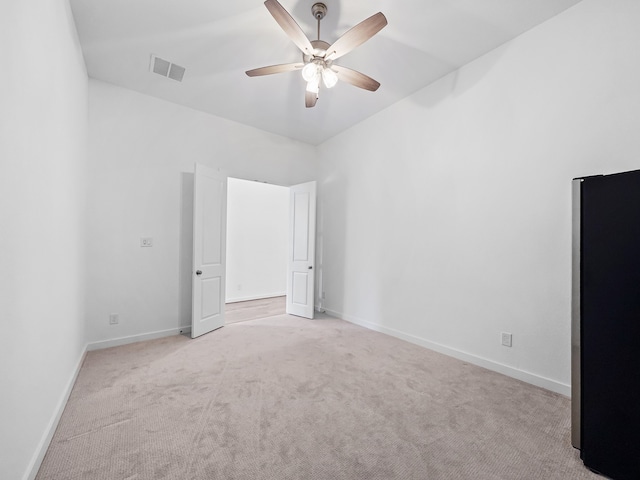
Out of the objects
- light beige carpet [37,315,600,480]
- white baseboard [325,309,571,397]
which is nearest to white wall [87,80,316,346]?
light beige carpet [37,315,600,480]

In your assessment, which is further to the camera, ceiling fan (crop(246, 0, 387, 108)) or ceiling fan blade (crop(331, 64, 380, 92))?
ceiling fan blade (crop(331, 64, 380, 92))

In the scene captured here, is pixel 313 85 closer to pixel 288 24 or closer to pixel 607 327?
pixel 288 24

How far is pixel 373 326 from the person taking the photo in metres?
3.95

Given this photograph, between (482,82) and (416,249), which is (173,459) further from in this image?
(482,82)

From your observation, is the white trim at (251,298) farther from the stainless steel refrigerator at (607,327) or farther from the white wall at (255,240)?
the stainless steel refrigerator at (607,327)

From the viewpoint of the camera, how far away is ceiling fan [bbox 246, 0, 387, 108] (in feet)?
6.21

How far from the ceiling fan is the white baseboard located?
9.29ft

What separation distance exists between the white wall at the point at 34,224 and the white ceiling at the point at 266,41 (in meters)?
0.50

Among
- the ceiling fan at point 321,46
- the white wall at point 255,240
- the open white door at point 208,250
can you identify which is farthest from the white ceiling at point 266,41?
the white wall at point 255,240

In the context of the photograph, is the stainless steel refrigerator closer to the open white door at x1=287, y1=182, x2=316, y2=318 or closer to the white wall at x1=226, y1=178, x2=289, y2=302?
the open white door at x1=287, y1=182, x2=316, y2=318

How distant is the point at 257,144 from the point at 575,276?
4230mm

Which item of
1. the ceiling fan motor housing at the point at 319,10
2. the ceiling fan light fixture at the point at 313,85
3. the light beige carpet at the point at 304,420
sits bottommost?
the light beige carpet at the point at 304,420

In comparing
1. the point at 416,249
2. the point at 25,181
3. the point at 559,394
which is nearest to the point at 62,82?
the point at 25,181

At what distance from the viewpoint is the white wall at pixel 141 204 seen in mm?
3230
